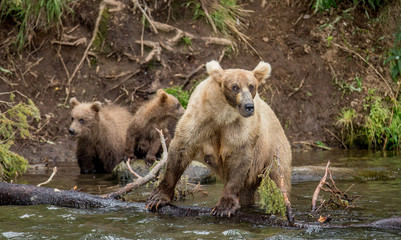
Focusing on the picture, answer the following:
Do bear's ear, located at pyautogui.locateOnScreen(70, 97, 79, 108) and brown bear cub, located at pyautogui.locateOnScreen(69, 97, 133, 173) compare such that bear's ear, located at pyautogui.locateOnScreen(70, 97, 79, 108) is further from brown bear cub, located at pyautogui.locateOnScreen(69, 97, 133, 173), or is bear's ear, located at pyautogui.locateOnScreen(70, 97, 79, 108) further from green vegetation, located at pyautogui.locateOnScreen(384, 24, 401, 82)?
green vegetation, located at pyautogui.locateOnScreen(384, 24, 401, 82)

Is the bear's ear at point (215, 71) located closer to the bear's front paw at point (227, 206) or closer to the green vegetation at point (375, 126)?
the bear's front paw at point (227, 206)

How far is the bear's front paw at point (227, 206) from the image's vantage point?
603 centimetres

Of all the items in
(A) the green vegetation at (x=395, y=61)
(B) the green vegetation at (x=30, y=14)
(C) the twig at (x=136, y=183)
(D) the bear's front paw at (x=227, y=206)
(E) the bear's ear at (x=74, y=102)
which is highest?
(B) the green vegetation at (x=30, y=14)

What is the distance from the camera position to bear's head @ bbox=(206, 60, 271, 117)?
573cm

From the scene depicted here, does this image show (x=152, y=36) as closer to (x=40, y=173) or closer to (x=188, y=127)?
(x=40, y=173)

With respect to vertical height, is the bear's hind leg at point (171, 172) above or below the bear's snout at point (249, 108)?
below

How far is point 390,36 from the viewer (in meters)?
14.3

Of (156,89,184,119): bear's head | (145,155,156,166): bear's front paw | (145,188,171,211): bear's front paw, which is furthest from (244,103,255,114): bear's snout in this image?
(156,89,184,119): bear's head

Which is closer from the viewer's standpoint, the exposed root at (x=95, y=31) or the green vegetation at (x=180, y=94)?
the green vegetation at (x=180, y=94)

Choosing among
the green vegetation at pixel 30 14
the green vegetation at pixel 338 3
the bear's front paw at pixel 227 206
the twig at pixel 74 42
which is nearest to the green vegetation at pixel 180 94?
the twig at pixel 74 42

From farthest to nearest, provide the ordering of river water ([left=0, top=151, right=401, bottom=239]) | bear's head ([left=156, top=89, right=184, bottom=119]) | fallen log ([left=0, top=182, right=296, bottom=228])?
bear's head ([left=156, top=89, right=184, bottom=119]), fallen log ([left=0, top=182, right=296, bottom=228]), river water ([left=0, top=151, right=401, bottom=239])

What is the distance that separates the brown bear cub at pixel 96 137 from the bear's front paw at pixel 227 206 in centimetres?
492

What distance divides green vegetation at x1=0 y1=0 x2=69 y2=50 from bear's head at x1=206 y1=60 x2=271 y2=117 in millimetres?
7264

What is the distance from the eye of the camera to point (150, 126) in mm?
10383
